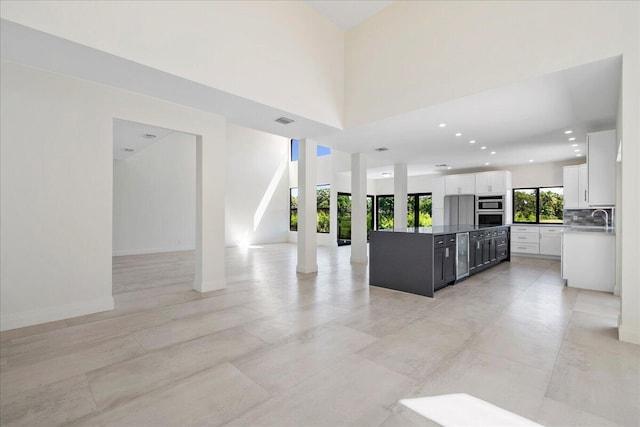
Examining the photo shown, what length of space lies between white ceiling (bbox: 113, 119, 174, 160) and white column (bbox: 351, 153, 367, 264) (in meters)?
4.38

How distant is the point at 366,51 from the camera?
4965 mm

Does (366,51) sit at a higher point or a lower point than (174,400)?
higher

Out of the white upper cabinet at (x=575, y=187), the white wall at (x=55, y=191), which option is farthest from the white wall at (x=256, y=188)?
the white upper cabinet at (x=575, y=187)

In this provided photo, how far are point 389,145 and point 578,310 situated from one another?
4242 mm

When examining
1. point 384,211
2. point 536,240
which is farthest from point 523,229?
point 384,211

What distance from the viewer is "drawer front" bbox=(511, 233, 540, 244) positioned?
803cm

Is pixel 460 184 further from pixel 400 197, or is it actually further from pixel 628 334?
pixel 628 334

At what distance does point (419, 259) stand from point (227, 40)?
3.93 meters

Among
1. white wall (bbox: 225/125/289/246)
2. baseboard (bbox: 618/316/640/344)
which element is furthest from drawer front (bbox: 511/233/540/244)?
white wall (bbox: 225/125/289/246)

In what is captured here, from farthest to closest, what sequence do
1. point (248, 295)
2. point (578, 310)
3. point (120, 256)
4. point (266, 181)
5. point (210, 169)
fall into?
point (266, 181) < point (120, 256) < point (210, 169) < point (248, 295) < point (578, 310)

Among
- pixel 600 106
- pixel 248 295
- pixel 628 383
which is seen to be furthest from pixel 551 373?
pixel 600 106

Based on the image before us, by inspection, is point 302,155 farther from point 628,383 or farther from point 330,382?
point 628,383

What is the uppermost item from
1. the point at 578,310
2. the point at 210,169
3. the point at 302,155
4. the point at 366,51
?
the point at 366,51

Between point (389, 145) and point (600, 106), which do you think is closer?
point (600, 106)
